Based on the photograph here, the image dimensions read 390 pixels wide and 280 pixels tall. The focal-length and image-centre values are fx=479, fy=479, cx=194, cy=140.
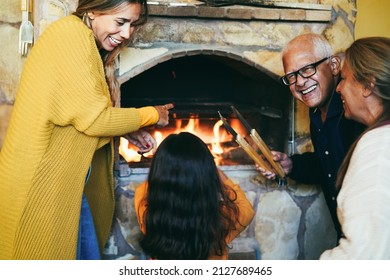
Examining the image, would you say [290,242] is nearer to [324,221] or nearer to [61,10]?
[324,221]

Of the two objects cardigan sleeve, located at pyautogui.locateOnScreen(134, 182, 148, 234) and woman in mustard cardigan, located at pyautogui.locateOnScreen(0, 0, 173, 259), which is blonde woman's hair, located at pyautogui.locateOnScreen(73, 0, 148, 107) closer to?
woman in mustard cardigan, located at pyautogui.locateOnScreen(0, 0, 173, 259)

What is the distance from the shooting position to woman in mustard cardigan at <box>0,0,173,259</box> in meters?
1.31

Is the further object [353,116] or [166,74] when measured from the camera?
[166,74]

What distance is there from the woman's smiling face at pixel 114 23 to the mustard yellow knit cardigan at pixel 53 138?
6 cm

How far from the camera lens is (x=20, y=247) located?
1.36 metres

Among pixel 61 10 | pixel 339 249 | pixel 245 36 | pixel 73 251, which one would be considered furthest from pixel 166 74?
pixel 339 249

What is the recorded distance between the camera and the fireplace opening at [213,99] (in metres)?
2.07

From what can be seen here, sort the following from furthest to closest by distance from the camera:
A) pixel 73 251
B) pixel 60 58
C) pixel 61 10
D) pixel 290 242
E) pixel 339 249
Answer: pixel 290 242, pixel 61 10, pixel 73 251, pixel 60 58, pixel 339 249

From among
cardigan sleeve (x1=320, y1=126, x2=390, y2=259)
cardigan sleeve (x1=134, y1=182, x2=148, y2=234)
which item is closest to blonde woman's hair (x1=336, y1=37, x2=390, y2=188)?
cardigan sleeve (x1=320, y1=126, x2=390, y2=259)

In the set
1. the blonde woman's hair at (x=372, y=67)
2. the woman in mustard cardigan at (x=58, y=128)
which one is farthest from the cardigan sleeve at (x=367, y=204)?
the woman in mustard cardigan at (x=58, y=128)

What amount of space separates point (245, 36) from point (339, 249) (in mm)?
1051

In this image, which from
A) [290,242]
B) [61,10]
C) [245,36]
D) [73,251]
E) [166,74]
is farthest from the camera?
[166,74]

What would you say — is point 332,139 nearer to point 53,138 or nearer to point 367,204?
point 367,204

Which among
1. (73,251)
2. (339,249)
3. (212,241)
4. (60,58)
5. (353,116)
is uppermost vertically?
(60,58)
